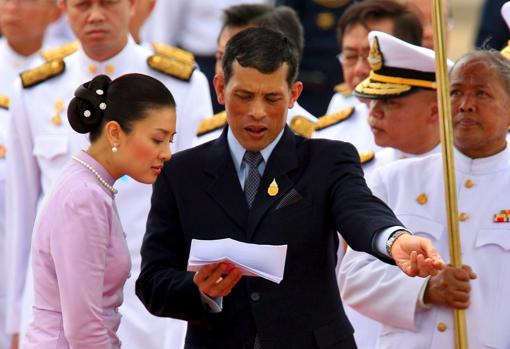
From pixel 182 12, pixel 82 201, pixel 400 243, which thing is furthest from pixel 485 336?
pixel 182 12

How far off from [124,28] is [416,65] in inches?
51.5

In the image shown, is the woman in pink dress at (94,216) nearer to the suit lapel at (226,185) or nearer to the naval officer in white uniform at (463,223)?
the suit lapel at (226,185)

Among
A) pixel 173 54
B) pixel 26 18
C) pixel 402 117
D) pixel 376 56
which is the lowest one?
pixel 402 117

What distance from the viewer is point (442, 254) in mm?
6176

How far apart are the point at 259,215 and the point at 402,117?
1438mm

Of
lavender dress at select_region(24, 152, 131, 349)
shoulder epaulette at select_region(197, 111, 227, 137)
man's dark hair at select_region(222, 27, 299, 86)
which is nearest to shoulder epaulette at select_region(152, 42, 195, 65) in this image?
shoulder epaulette at select_region(197, 111, 227, 137)

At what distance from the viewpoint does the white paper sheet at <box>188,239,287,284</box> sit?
5.27 meters

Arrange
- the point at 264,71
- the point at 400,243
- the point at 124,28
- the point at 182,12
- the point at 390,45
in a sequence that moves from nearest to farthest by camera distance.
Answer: the point at 400,243 < the point at 264,71 < the point at 390,45 < the point at 124,28 < the point at 182,12

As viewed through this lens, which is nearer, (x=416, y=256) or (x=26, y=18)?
(x=416, y=256)

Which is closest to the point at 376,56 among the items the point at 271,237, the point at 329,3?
the point at 271,237

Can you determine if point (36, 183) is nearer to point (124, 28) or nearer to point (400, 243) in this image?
point (124, 28)

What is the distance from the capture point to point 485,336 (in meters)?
5.99

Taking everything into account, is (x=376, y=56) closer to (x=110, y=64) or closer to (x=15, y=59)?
(x=110, y=64)

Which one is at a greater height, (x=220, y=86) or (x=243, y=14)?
(x=243, y=14)
